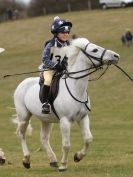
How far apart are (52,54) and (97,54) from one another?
1.09 metres

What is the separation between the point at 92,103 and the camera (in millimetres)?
37500

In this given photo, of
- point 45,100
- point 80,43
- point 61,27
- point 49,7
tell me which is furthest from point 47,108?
point 49,7

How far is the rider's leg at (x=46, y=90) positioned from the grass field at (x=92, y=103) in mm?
1165

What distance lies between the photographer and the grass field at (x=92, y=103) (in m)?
12.7

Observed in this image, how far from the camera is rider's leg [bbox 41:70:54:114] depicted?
11844 millimetres

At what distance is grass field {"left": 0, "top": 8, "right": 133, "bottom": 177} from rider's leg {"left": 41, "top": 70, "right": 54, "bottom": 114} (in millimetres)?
1165

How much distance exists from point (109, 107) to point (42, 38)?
31.4m

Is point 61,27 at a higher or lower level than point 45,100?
higher

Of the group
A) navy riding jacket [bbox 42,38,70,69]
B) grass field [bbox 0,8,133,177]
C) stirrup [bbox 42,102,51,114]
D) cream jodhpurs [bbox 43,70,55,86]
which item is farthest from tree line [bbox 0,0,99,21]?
stirrup [bbox 42,102,51,114]

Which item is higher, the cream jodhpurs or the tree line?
the cream jodhpurs

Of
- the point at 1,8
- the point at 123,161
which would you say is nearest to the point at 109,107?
the point at 123,161

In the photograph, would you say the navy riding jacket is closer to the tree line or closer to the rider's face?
the rider's face

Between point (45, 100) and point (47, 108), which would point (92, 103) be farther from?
point (47, 108)

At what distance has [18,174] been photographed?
37.7 feet
